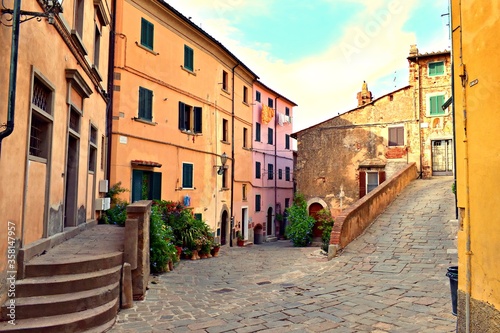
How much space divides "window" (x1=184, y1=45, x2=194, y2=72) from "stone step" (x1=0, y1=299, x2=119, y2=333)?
14458 mm

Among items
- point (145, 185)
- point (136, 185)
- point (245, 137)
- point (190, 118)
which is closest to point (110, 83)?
point (136, 185)

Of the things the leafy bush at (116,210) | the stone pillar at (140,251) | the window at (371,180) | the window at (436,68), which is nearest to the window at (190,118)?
the leafy bush at (116,210)

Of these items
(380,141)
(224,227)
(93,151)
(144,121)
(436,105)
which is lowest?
(224,227)

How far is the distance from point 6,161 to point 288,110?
29882 mm

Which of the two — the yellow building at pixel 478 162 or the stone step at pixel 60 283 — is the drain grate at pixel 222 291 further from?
the yellow building at pixel 478 162

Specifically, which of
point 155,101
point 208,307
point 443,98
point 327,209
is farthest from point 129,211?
point 443,98

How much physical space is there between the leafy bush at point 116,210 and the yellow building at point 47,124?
3.15 ft

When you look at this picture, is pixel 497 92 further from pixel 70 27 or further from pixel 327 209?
pixel 327 209

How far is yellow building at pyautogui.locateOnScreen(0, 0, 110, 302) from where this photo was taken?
4512 millimetres

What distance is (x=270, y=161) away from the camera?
29125 millimetres

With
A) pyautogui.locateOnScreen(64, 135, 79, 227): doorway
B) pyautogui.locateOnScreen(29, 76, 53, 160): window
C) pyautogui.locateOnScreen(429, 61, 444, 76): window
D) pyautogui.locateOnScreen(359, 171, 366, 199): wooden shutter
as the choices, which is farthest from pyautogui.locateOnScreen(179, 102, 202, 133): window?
pyautogui.locateOnScreen(429, 61, 444, 76): window

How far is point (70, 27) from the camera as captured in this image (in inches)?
292

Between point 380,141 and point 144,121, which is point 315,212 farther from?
point 144,121

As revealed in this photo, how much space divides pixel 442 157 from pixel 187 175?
13.6 meters
